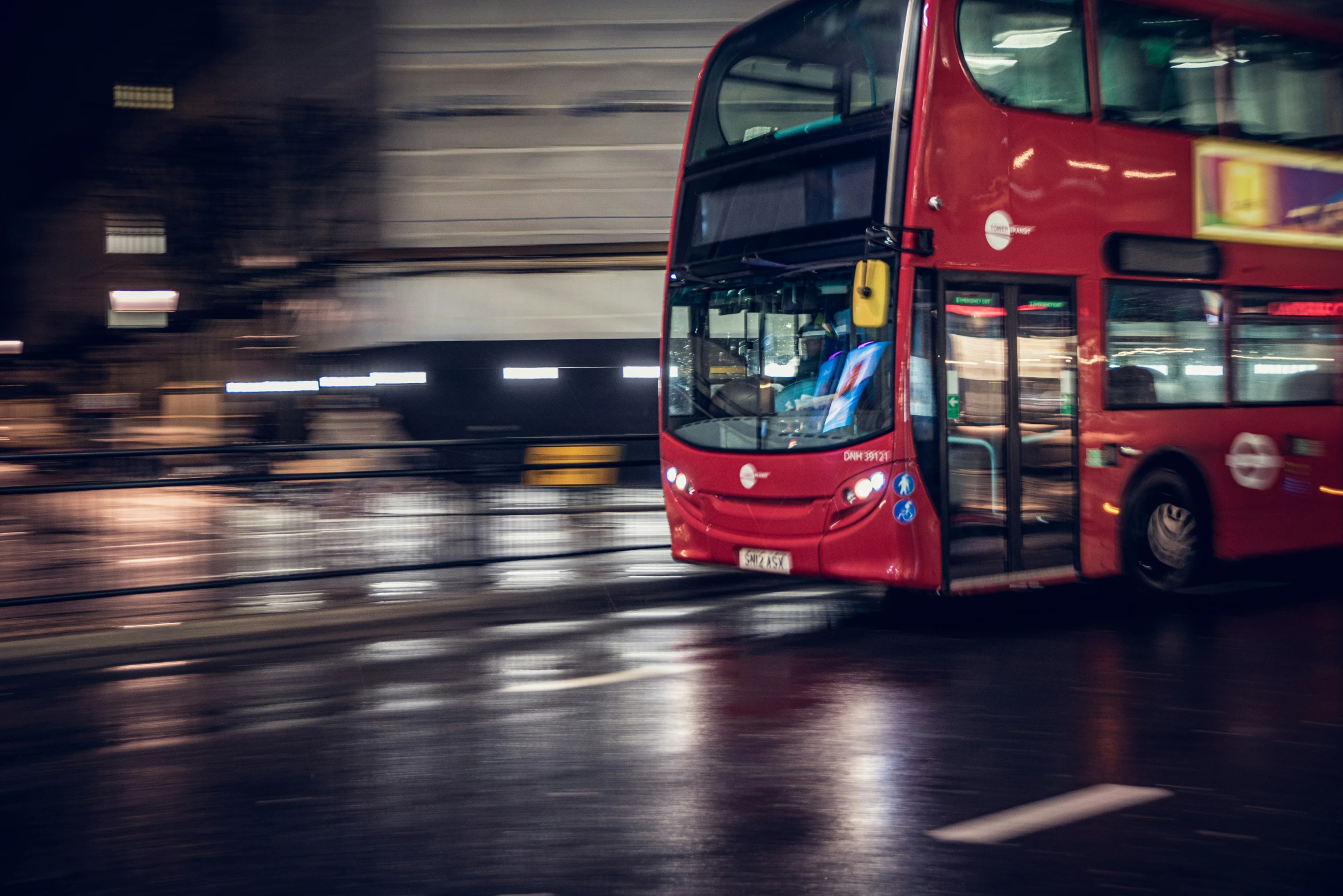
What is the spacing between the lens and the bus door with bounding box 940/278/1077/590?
27.6 ft

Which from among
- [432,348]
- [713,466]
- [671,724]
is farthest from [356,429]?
[671,724]

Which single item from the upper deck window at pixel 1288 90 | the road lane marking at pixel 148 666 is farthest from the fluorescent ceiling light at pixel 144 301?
the upper deck window at pixel 1288 90

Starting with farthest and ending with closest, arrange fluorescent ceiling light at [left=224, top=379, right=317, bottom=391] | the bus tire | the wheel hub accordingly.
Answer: fluorescent ceiling light at [left=224, top=379, right=317, bottom=391], the wheel hub, the bus tire

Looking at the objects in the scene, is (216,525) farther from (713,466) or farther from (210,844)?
(210,844)

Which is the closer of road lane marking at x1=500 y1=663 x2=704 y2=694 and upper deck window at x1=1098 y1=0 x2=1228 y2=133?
road lane marking at x1=500 y1=663 x2=704 y2=694

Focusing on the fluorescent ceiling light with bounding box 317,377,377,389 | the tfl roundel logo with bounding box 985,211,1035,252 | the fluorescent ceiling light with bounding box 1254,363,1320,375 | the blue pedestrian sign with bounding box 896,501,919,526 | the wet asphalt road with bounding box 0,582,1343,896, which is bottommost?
the wet asphalt road with bounding box 0,582,1343,896

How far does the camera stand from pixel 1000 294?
8633mm

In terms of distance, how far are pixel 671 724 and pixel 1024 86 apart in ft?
16.0

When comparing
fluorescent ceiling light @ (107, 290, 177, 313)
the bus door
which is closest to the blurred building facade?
fluorescent ceiling light @ (107, 290, 177, 313)

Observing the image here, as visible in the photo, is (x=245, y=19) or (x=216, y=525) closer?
(x=216, y=525)

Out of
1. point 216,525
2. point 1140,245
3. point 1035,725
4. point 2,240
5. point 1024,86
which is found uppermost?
point 2,240

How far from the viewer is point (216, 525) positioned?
9.79 m

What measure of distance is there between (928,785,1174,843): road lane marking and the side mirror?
3.53 metres

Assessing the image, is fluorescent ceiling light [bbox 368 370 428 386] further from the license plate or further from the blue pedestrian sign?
the blue pedestrian sign
